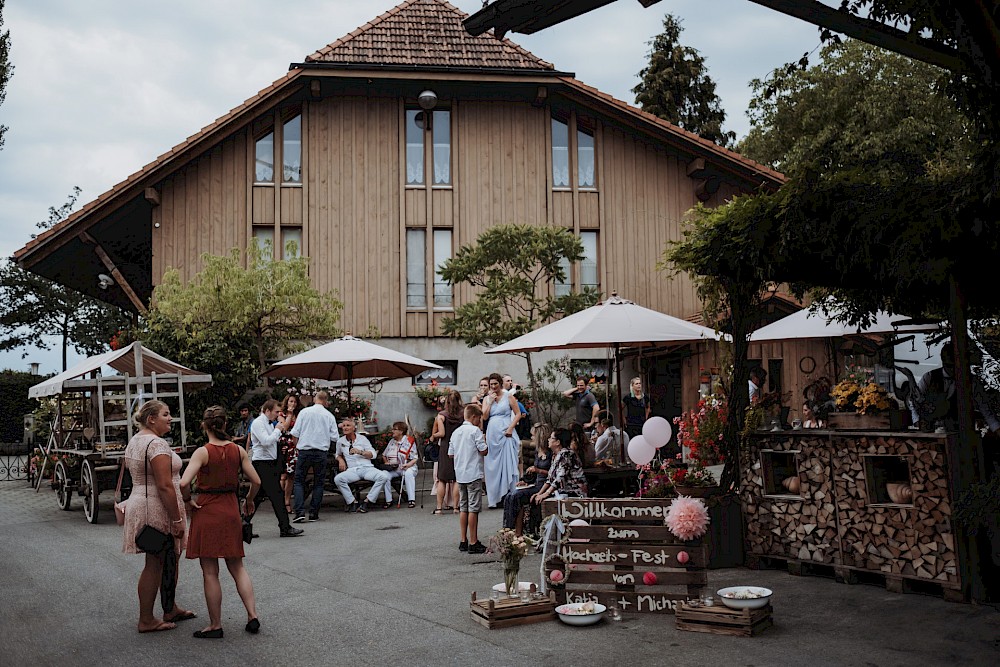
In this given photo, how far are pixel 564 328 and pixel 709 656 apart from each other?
20.4 feet

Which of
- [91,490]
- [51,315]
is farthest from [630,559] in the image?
[51,315]

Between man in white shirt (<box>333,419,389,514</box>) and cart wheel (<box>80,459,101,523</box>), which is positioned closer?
cart wheel (<box>80,459,101,523</box>)

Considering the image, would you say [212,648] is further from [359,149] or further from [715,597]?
[359,149]

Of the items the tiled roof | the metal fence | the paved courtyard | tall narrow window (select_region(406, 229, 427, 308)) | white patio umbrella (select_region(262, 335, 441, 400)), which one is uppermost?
the tiled roof

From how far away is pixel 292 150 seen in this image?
2327 cm

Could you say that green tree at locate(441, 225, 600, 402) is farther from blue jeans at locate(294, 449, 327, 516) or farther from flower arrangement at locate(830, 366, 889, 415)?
flower arrangement at locate(830, 366, 889, 415)

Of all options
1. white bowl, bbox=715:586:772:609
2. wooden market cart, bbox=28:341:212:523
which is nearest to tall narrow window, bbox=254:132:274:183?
wooden market cart, bbox=28:341:212:523

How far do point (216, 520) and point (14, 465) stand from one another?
78.5 feet

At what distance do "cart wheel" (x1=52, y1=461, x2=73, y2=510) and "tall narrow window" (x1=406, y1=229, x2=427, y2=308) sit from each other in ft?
29.8

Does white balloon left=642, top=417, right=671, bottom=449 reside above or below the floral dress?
above

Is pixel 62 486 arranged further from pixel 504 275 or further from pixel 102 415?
pixel 504 275

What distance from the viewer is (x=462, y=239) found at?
23297 mm

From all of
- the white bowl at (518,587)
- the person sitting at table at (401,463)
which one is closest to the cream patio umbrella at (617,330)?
the white bowl at (518,587)

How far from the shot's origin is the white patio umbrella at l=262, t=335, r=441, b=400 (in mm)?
15781
